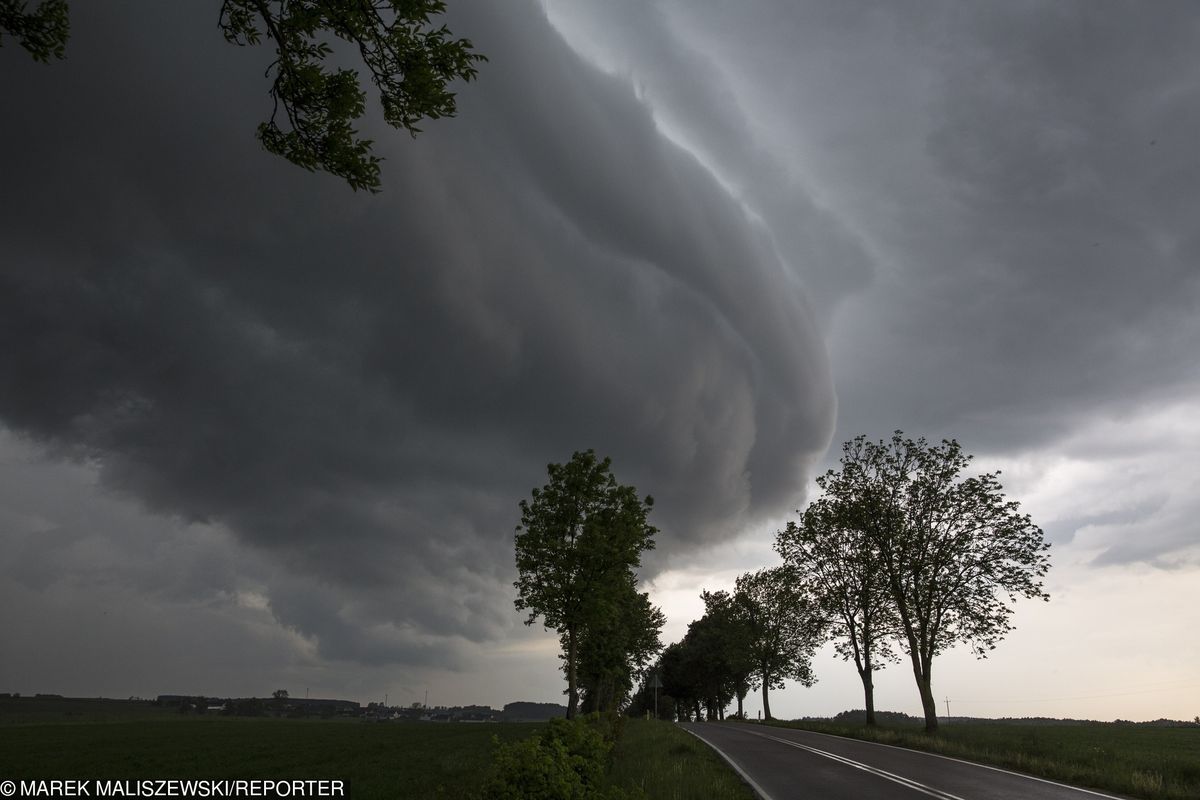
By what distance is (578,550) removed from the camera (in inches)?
1433

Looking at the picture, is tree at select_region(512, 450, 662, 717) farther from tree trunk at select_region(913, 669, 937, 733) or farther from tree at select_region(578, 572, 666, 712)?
tree trunk at select_region(913, 669, 937, 733)

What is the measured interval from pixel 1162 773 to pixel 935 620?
19.0m

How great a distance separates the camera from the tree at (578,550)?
36.1 meters

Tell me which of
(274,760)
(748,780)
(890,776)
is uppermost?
(748,780)

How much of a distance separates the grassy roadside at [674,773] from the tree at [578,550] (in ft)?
47.9

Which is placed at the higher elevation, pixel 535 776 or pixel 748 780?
pixel 535 776

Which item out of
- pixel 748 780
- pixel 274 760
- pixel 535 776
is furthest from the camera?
pixel 274 760

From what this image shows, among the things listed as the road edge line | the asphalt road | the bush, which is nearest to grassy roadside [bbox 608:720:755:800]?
the road edge line

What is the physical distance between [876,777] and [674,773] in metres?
5.27

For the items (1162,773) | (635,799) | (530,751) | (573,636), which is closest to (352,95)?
(530,751)

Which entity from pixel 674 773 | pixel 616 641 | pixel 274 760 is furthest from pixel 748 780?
pixel 616 641

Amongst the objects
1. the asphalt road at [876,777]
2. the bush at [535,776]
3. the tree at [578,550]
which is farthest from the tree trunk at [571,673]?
the bush at [535,776]

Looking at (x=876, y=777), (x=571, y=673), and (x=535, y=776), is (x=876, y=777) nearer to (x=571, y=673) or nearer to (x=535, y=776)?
(x=535, y=776)

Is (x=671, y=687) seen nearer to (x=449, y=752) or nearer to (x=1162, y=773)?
(x=449, y=752)
